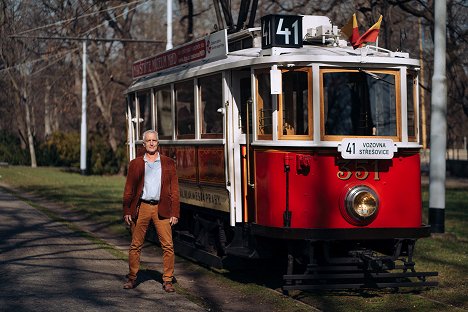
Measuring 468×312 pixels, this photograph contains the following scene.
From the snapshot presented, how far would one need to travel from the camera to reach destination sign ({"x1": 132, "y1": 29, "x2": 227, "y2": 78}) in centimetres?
1279

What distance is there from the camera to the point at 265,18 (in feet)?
38.3

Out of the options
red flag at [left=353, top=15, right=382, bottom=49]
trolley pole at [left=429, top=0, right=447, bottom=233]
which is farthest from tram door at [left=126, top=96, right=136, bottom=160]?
red flag at [left=353, top=15, right=382, bottom=49]

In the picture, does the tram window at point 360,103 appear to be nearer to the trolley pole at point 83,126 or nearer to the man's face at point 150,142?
the man's face at point 150,142

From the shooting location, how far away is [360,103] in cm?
1166

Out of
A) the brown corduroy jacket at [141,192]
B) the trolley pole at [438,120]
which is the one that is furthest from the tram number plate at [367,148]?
the trolley pole at [438,120]

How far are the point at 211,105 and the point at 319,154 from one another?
2.47 m

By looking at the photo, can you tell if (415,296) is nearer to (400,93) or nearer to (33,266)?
(400,93)

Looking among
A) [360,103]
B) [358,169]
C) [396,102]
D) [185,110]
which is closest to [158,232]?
[358,169]

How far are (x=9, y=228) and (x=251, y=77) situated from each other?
27.4 ft

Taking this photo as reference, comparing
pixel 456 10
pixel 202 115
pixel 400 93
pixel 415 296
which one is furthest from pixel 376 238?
pixel 456 10

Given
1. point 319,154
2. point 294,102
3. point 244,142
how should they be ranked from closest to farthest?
point 319,154
point 294,102
point 244,142

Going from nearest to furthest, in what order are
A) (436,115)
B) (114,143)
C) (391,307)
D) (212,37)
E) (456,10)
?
(391,307)
(212,37)
(436,115)
(456,10)
(114,143)

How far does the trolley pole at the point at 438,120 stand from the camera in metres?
17.5

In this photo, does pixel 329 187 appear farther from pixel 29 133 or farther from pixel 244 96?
pixel 29 133
